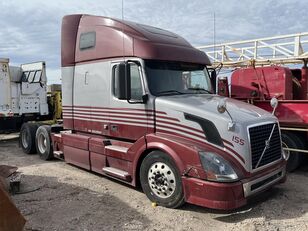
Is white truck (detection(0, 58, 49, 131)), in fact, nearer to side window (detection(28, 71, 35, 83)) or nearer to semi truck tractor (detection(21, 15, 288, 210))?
side window (detection(28, 71, 35, 83))

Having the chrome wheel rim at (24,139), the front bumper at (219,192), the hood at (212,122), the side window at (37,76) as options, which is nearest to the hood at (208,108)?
the hood at (212,122)

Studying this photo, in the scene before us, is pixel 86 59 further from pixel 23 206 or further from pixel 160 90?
pixel 23 206

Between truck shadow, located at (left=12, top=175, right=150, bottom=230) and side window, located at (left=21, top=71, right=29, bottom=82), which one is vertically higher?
side window, located at (left=21, top=71, right=29, bottom=82)

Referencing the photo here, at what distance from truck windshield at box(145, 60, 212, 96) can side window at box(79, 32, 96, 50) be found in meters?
1.70

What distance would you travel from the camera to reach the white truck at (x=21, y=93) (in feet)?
42.7

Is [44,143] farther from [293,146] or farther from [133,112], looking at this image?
[293,146]

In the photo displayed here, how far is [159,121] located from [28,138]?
605 cm

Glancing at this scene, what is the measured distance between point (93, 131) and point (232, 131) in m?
3.43

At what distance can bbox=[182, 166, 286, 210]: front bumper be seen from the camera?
5281 mm

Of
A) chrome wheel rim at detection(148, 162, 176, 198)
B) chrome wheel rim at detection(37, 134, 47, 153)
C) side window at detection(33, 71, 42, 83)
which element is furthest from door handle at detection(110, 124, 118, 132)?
side window at detection(33, 71, 42, 83)

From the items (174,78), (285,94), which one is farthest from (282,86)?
(174,78)

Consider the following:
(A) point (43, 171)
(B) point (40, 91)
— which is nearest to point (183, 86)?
(A) point (43, 171)

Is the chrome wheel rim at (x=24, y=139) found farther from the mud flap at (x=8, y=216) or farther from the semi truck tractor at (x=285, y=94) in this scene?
the mud flap at (x=8, y=216)

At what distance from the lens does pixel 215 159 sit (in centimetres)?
537
